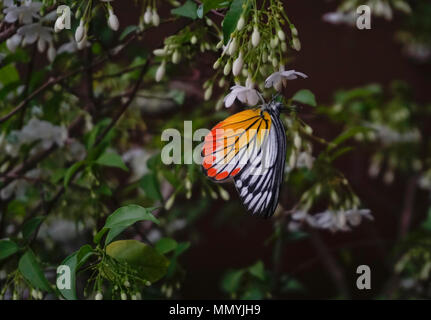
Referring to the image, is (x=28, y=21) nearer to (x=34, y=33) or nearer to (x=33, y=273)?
(x=34, y=33)

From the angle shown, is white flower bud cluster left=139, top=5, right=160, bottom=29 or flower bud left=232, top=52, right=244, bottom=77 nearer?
flower bud left=232, top=52, right=244, bottom=77

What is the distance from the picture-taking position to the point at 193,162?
1.05 m

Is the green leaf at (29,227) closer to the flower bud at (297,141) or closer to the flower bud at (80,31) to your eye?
the flower bud at (80,31)

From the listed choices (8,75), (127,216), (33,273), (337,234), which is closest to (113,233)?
(127,216)

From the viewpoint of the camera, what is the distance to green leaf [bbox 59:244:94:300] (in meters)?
0.82

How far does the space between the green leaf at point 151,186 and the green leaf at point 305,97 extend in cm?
44

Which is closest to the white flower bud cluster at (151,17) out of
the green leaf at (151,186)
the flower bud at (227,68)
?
the flower bud at (227,68)

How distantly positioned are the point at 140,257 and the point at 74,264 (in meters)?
0.15

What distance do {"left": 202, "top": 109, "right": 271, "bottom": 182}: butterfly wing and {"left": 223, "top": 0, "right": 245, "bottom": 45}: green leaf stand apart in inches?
6.5

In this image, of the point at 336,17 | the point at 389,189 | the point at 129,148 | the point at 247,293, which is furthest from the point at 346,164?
the point at 247,293

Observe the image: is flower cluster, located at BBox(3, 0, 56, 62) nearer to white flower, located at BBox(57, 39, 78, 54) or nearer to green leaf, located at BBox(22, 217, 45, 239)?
white flower, located at BBox(57, 39, 78, 54)

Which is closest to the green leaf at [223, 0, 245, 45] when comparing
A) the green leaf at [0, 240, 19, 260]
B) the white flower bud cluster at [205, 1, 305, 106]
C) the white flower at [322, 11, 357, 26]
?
the white flower bud cluster at [205, 1, 305, 106]
